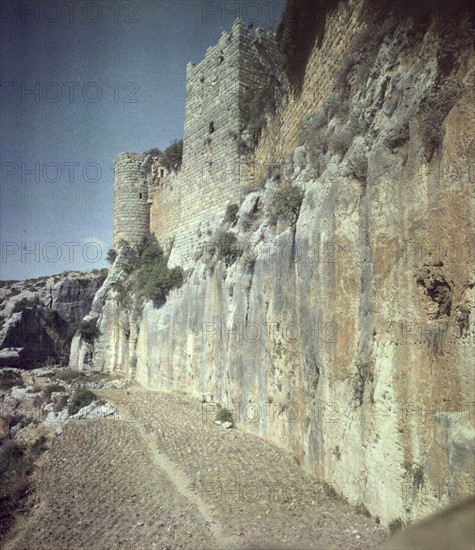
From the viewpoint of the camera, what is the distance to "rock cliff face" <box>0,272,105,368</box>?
27.2 m

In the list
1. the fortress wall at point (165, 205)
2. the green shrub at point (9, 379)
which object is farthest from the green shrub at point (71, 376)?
the fortress wall at point (165, 205)

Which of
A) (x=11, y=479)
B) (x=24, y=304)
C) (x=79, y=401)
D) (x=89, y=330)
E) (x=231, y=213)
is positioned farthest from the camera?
(x=24, y=304)

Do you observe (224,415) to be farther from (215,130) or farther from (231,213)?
(215,130)

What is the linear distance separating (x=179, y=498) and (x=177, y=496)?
0.31 feet

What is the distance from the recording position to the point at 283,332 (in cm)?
863

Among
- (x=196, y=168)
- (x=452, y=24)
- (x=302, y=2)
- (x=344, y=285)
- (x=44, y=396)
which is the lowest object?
(x=44, y=396)

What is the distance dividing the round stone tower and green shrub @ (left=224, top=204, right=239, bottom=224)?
390 inches

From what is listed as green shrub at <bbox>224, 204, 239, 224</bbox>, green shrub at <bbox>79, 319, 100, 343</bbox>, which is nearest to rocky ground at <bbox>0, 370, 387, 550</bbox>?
green shrub at <bbox>224, 204, 239, 224</bbox>

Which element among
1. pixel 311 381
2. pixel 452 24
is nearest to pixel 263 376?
pixel 311 381

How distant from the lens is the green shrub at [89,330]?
23.0 meters

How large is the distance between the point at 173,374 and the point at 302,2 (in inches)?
461

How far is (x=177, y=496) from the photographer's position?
6969 mm

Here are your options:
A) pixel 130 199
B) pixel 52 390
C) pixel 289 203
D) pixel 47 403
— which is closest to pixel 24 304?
pixel 130 199

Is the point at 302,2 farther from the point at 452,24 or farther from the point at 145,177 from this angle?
the point at 145,177
